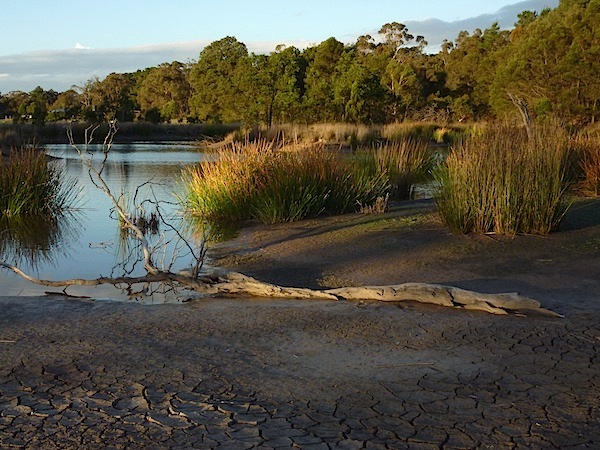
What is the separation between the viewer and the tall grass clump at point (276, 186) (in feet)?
43.9

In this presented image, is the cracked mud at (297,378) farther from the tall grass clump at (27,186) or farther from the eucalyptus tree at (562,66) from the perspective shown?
the eucalyptus tree at (562,66)

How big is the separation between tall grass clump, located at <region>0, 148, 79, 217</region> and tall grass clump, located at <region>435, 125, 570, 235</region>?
8.61m

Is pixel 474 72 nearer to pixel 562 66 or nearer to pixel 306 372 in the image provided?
pixel 562 66

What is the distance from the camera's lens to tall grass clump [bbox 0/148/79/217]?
14891 mm

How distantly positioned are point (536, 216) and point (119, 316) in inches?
240

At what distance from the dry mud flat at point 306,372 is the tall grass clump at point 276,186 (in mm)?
5123

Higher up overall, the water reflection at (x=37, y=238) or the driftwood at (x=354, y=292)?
the driftwood at (x=354, y=292)

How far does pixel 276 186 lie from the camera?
1348cm

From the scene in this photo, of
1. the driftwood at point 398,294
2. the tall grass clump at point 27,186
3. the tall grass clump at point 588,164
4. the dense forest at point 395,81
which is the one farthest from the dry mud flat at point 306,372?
the dense forest at point 395,81

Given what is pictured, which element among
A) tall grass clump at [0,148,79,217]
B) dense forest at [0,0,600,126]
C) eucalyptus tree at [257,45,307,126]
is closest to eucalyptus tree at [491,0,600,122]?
dense forest at [0,0,600,126]

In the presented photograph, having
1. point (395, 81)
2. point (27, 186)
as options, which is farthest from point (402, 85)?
point (27, 186)

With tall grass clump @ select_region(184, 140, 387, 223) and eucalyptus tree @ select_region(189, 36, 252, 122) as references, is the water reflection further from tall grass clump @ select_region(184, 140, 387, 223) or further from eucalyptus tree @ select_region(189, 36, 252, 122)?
eucalyptus tree @ select_region(189, 36, 252, 122)

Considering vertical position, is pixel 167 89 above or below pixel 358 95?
above

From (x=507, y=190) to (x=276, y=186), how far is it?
4521mm
